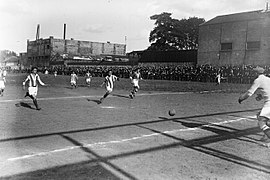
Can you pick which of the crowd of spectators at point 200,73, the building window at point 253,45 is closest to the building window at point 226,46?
the building window at point 253,45

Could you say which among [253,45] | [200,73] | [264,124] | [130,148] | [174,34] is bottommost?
[130,148]

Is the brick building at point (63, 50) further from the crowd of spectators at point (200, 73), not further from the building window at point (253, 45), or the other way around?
the building window at point (253, 45)

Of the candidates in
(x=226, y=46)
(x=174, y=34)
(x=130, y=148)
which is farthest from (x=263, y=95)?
(x=174, y=34)

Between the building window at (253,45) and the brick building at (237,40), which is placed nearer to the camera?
the brick building at (237,40)

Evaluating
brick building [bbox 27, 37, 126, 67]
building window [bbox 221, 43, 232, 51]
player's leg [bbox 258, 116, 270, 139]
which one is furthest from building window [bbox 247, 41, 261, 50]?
brick building [bbox 27, 37, 126, 67]

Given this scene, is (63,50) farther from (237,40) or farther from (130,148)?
(130,148)

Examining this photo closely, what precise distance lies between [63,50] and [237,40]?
157 ft

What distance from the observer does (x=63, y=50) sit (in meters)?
74.9

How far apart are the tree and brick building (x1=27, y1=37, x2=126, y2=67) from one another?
1814cm

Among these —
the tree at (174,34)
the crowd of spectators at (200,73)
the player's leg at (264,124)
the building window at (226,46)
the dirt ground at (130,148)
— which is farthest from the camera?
the tree at (174,34)

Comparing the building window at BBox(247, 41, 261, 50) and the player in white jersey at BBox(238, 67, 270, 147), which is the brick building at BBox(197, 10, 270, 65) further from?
the player in white jersey at BBox(238, 67, 270, 147)

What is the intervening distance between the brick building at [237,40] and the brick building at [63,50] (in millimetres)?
33607

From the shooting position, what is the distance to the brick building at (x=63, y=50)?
71.1m

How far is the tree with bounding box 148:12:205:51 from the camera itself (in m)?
57.5
